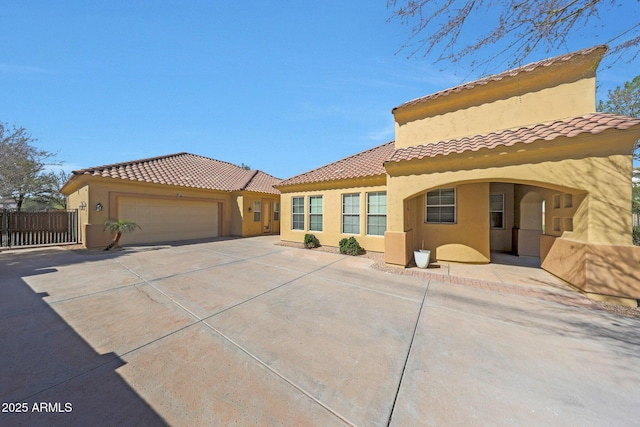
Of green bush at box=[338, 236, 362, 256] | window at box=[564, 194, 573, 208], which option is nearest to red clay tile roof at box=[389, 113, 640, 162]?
window at box=[564, 194, 573, 208]

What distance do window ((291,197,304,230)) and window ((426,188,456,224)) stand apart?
6587mm

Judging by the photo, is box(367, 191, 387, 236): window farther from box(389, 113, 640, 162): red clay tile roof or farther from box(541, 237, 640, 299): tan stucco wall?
box(541, 237, 640, 299): tan stucco wall

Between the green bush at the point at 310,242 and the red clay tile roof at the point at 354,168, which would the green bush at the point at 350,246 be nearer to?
the green bush at the point at 310,242

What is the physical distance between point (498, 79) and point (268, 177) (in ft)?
58.8

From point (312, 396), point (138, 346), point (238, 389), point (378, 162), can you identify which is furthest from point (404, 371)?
point (378, 162)

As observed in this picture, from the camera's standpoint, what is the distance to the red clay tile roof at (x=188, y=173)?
1183 cm

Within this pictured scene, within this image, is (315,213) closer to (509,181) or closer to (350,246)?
(350,246)

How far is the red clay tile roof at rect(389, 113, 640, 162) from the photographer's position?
16.4ft

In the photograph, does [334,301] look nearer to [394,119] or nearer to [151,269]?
[151,269]

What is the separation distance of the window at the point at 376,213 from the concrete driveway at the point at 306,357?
440 centimetres

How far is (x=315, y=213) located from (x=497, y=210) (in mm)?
8851

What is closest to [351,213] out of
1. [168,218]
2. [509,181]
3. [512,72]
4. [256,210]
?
[509,181]

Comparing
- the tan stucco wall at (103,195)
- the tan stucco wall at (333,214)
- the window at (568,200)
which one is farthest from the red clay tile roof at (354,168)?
the tan stucco wall at (103,195)

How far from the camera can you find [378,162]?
10.4m
